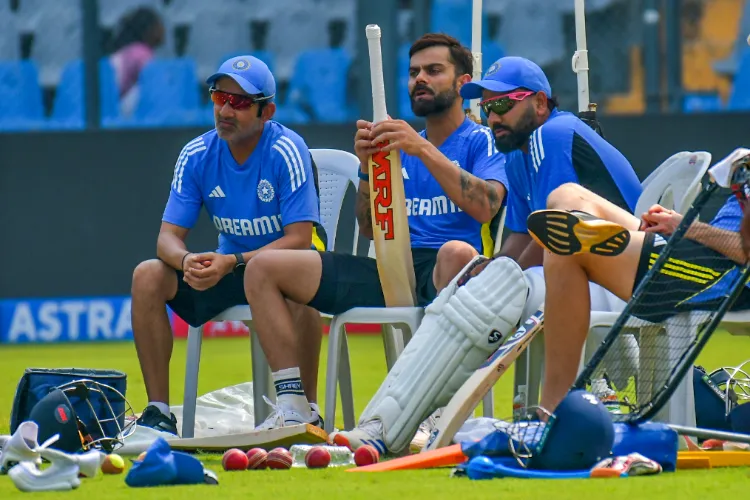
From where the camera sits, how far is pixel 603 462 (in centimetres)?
355

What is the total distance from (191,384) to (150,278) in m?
0.42

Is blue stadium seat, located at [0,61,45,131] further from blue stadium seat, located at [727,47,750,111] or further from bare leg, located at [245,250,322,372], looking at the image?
bare leg, located at [245,250,322,372]

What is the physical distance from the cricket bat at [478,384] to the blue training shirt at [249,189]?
3.49 ft

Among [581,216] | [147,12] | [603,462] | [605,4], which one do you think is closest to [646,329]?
[581,216]

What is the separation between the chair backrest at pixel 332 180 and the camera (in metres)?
5.87

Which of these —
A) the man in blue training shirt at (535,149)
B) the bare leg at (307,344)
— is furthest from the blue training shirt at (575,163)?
the bare leg at (307,344)

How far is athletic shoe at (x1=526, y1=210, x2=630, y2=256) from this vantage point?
3.89 meters

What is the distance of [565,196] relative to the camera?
421 centimetres

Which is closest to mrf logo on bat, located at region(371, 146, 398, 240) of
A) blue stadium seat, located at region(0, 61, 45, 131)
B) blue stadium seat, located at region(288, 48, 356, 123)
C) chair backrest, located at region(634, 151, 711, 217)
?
chair backrest, located at region(634, 151, 711, 217)

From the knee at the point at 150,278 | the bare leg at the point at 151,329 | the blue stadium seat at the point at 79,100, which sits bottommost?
the bare leg at the point at 151,329

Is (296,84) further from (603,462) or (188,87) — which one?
(603,462)

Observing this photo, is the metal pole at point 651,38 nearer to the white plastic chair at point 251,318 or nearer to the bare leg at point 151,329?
the white plastic chair at point 251,318

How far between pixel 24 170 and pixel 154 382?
22.6ft

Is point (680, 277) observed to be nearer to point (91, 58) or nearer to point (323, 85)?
point (323, 85)
